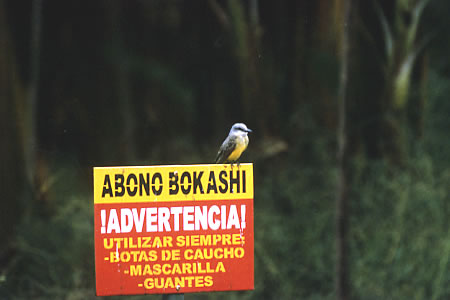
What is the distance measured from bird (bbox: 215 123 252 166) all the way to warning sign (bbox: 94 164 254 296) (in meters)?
0.13

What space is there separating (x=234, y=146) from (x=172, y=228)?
430 millimetres

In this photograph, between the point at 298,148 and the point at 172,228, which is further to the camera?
the point at 298,148

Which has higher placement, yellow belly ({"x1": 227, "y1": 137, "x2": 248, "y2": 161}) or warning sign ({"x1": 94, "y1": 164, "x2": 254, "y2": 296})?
yellow belly ({"x1": 227, "y1": 137, "x2": 248, "y2": 161})

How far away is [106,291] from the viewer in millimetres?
2430

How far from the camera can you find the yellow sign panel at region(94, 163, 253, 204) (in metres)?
2.43

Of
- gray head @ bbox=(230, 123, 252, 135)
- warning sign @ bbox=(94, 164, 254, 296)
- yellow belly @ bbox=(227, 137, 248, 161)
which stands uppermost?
gray head @ bbox=(230, 123, 252, 135)

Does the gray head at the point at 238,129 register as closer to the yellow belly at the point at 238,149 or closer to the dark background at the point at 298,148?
the yellow belly at the point at 238,149

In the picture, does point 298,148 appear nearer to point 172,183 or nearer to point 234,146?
point 234,146

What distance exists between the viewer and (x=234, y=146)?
2643mm

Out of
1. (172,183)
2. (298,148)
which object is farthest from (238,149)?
(298,148)

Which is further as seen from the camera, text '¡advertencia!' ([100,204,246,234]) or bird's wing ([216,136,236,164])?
bird's wing ([216,136,236,164])

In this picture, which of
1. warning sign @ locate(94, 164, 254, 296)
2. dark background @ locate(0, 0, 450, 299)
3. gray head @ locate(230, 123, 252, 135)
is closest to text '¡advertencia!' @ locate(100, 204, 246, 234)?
warning sign @ locate(94, 164, 254, 296)

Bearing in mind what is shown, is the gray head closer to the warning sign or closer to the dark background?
the warning sign

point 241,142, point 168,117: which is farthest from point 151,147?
point 241,142
